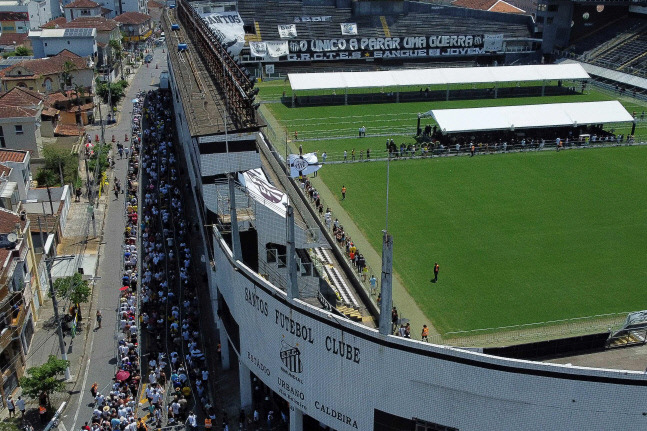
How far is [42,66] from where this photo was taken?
69.7 metres

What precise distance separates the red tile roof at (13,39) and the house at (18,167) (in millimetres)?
62207

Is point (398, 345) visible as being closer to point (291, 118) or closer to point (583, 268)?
point (583, 268)

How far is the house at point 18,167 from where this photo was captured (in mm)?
40916

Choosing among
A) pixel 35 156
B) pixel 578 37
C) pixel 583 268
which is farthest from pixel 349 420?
pixel 578 37

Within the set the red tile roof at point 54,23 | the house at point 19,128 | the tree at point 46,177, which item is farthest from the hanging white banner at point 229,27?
the tree at point 46,177

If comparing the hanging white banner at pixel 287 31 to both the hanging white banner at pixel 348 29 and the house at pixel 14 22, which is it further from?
the house at pixel 14 22

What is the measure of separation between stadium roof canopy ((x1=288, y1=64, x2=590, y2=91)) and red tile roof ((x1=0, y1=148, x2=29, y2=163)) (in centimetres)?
2965

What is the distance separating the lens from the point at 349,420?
2036cm

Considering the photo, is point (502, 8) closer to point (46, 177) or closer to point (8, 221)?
point (46, 177)

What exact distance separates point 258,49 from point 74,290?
185 feet

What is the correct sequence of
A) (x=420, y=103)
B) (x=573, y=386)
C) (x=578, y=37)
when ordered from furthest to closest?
(x=578, y=37) → (x=420, y=103) → (x=573, y=386)

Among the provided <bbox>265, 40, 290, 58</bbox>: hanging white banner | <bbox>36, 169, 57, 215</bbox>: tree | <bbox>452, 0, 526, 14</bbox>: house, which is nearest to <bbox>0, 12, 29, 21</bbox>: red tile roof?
<bbox>265, 40, 290, 58</bbox>: hanging white banner

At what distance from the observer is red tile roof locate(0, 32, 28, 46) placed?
9881 centimetres

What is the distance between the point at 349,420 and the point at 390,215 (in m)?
21.3
